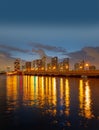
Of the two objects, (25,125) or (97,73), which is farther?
(97,73)

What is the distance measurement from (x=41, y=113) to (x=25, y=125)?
19.9 ft

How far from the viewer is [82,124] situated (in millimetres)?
24125

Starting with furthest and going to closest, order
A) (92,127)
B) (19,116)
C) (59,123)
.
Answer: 1. (19,116)
2. (59,123)
3. (92,127)

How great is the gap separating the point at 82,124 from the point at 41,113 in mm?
6686

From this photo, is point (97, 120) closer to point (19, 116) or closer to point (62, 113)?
point (62, 113)

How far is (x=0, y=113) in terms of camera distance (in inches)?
1176

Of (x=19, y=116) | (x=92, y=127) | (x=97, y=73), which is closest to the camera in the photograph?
(x=92, y=127)

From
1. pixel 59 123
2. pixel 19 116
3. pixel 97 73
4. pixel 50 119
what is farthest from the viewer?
pixel 97 73

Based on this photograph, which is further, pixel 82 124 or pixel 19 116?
pixel 19 116

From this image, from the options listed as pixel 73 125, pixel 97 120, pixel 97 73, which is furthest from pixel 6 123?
pixel 97 73

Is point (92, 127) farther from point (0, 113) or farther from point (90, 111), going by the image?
point (0, 113)

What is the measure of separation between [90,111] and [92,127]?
8.10 meters

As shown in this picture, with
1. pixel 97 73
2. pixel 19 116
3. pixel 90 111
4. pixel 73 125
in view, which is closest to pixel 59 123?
pixel 73 125

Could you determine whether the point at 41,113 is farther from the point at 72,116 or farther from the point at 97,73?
the point at 97,73
